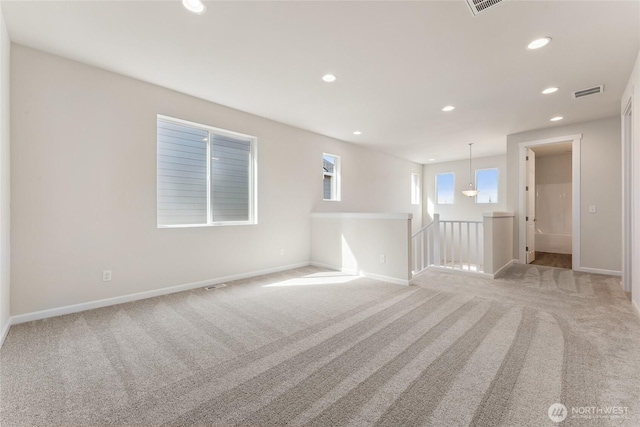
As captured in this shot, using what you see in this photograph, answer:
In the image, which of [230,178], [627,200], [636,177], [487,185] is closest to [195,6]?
[230,178]

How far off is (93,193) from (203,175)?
53.5 inches

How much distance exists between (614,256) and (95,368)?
7.27 meters

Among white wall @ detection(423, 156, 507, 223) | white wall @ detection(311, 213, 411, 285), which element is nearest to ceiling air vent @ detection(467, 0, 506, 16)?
white wall @ detection(311, 213, 411, 285)

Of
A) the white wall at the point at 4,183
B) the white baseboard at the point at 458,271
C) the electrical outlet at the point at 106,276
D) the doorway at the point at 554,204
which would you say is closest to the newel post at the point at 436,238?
the white baseboard at the point at 458,271

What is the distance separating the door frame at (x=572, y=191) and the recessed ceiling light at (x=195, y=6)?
20.4 ft

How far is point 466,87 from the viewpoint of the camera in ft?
11.4

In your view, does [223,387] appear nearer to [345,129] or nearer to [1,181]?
[1,181]

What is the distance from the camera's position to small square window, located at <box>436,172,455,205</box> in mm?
8953

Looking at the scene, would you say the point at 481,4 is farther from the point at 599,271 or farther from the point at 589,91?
the point at 599,271

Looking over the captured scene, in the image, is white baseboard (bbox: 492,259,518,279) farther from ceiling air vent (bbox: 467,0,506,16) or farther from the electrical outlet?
the electrical outlet

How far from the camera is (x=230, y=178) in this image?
4375 millimetres

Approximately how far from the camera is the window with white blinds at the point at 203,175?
367 centimetres

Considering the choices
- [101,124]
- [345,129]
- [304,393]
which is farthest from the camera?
[345,129]

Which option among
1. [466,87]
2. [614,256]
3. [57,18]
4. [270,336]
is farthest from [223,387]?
[614,256]
